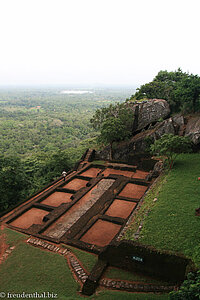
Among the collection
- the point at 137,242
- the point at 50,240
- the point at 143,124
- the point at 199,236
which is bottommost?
the point at 50,240

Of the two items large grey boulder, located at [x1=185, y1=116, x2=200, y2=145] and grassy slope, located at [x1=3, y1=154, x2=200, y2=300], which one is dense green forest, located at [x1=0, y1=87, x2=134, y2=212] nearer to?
grassy slope, located at [x1=3, y1=154, x2=200, y2=300]

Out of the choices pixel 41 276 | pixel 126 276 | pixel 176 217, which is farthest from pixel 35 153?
pixel 126 276

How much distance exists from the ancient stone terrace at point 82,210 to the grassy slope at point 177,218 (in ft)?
5.95

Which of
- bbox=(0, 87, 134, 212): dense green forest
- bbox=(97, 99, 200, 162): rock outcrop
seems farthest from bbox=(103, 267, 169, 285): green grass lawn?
bbox=(97, 99, 200, 162): rock outcrop

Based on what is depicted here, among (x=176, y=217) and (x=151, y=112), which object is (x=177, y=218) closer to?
(x=176, y=217)

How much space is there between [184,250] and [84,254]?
4.27m

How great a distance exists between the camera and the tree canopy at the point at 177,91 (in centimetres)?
1933

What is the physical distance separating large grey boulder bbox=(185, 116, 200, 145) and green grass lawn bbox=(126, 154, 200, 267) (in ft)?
11.3

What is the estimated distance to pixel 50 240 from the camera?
32.6 feet

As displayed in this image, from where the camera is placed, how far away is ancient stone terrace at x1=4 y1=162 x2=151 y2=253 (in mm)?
10198

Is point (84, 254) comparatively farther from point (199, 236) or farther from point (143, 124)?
point (143, 124)

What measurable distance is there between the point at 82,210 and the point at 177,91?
50.7 feet

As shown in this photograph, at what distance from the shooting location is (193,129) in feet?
56.5

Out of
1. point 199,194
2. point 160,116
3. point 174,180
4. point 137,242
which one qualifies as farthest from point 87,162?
point 137,242
